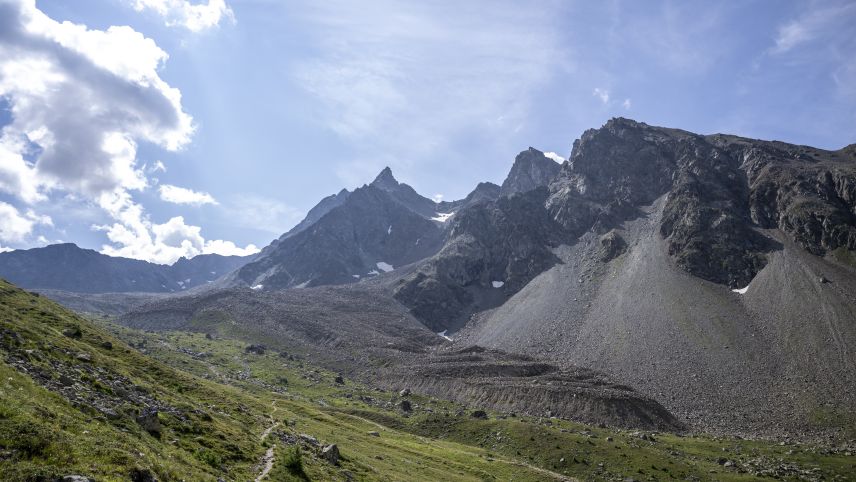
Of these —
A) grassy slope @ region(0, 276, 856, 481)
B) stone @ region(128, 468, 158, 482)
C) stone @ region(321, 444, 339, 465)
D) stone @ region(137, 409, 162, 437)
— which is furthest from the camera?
stone @ region(321, 444, 339, 465)

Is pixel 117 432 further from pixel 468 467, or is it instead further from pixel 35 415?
pixel 468 467

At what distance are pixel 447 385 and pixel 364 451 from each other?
380 ft

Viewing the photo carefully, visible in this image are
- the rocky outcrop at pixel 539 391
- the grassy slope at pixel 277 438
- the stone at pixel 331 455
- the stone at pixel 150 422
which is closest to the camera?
the grassy slope at pixel 277 438

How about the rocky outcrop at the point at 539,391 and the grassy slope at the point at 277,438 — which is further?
the rocky outcrop at the point at 539,391

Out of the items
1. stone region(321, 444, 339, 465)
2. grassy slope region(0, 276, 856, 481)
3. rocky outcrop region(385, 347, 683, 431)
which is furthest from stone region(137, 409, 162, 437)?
rocky outcrop region(385, 347, 683, 431)

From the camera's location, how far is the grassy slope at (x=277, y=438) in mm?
23422

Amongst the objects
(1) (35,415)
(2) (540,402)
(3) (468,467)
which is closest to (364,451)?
(3) (468,467)

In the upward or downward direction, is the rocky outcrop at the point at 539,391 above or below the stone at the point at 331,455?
above

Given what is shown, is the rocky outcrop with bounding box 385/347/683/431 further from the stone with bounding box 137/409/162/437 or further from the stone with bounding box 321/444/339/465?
the stone with bounding box 137/409/162/437

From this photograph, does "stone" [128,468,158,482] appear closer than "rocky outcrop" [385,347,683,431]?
A: Yes

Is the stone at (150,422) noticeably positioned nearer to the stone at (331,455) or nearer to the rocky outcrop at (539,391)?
the stone at (331,455)

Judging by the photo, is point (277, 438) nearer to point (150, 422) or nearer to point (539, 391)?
point (150, 422)

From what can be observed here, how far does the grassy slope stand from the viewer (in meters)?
23.4

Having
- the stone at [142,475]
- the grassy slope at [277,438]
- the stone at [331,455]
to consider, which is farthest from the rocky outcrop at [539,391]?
the stone at [142,475]
